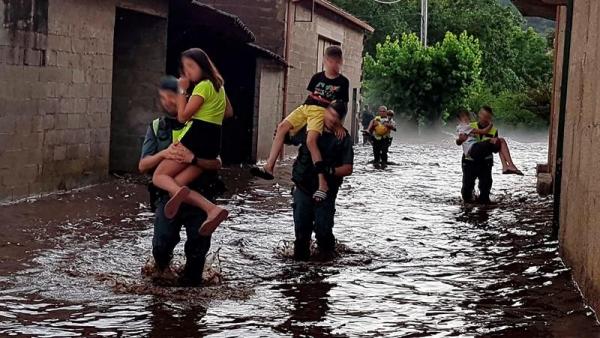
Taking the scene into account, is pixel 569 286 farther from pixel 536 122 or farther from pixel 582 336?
pixel 536 122

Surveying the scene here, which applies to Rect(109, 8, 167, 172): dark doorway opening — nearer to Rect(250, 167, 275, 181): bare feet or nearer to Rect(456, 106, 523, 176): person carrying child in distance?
Rect(456, 106, 523, 176): person carrying child in distance

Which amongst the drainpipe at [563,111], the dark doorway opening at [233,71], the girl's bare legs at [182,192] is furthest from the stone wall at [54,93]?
the drainpipe at [563,111]

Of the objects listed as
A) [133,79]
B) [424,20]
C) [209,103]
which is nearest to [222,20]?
[133,79]

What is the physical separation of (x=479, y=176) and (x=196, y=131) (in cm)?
814

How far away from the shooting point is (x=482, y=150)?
14844 millimetres

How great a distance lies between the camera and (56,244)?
32.6 feet

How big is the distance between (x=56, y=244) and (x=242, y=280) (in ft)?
7.64

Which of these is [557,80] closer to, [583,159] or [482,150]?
[482,150]

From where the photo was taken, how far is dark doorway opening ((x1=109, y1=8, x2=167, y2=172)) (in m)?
17.6

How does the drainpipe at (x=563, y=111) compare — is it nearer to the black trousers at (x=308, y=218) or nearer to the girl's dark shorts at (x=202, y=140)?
the black trousers at (x=308, y=218)

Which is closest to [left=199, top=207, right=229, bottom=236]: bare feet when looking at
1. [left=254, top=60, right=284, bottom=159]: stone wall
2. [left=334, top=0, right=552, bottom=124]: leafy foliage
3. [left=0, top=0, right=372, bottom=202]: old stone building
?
[left=0, top=0, right=372, bottom=202]: old stone building

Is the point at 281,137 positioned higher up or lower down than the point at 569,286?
higher up

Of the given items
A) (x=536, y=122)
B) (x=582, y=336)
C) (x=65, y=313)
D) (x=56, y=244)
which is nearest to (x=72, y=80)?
(x=56, y=244)

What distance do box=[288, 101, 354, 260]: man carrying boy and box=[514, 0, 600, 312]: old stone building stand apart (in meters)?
2.09
